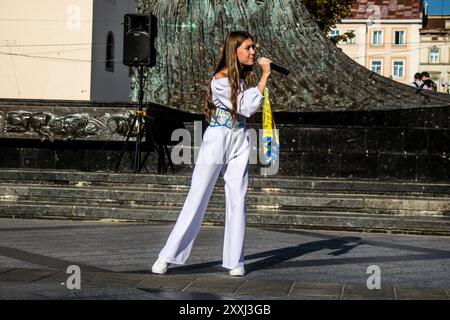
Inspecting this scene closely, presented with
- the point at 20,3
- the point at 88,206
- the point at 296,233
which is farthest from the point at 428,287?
the point at 20,3

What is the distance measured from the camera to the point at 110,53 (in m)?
37.5

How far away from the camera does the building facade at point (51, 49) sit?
34406 millimetres

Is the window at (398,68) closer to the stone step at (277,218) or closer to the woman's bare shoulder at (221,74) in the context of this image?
the stone step at (277,218)

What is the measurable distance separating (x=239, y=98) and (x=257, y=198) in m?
4.70

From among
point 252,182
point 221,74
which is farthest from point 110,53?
point 221,74

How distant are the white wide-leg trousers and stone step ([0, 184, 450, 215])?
4.45m

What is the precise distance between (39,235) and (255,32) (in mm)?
7925

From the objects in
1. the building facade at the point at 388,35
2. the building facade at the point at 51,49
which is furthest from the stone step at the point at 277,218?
the building facade at the point at 388,35

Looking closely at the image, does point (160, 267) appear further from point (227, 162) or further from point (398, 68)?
point (398, 68)

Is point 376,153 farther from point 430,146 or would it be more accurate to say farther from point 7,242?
point 7,242

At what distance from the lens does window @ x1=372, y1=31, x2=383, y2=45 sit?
77.0m

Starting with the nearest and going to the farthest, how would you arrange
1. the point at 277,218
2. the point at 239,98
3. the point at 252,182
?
the point at 239,98 < the point at 277,218 < the point at 252,182

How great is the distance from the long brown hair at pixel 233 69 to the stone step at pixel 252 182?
17.2ft

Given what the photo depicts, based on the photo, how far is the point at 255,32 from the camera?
15.2 m
